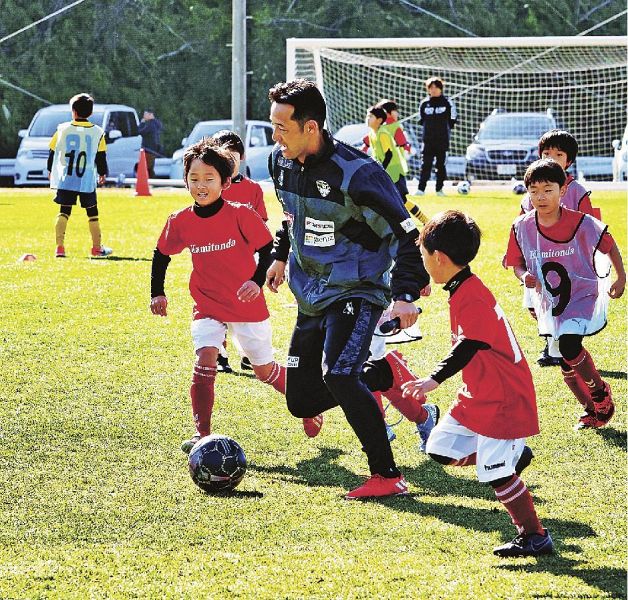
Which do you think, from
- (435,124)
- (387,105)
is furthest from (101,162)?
(435,124)

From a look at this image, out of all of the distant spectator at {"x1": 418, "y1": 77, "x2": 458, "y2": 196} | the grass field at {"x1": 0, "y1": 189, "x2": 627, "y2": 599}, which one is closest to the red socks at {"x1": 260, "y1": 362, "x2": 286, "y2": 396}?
the grass field at {"x1": 0, "y1": 189, "x2": 627, "y2": 599}

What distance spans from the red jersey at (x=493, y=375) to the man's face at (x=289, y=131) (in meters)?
1.09

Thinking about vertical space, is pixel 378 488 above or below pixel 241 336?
below

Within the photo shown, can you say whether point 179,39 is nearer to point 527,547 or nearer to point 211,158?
point 211,158

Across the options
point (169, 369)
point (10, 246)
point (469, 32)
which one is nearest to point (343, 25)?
point (469, 32)

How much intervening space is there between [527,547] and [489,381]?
25.9 inches

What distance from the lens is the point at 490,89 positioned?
2794cm

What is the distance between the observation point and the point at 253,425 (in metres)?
6.96

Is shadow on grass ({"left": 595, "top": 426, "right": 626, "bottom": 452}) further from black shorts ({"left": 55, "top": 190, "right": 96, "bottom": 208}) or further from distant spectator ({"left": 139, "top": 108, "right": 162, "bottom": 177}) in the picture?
distant spectator ({"left": 139, "top": 108, "right": 162, "bottom": 177})

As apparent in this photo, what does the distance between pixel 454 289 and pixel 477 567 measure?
3.54 ft

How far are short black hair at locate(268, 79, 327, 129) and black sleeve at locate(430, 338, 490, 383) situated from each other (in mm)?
1320

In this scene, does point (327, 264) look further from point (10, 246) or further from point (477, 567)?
point (10, 246)

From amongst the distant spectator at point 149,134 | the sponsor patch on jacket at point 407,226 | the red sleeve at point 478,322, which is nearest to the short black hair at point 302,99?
the sponsor patch on jacket at point 407,226

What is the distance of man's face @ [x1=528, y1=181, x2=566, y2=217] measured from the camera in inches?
260
